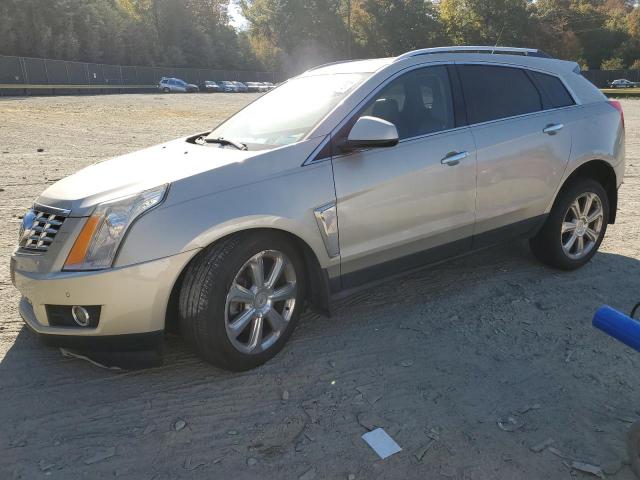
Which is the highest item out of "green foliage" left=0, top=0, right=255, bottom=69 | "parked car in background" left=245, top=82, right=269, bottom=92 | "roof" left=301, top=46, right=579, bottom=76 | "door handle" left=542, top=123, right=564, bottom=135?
"green foliage" left=0, top=0, right=255, bottom=69

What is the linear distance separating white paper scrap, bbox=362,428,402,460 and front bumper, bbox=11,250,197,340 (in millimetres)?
1204

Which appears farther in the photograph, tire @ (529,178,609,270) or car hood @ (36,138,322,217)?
tire @ (529,178,609,270)

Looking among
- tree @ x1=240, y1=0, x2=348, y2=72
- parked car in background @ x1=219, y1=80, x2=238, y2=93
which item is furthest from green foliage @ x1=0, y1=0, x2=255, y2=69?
parked car in background @ x1=219, y1=80, x2=238, y2=93

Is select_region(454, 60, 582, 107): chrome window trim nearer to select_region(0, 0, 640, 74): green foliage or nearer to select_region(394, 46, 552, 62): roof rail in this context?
select_region(394, 46, 552, 62): roof rail

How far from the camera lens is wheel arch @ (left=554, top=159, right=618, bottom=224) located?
14.8 feet

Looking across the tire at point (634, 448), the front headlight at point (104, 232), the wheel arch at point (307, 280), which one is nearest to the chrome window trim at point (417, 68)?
the wheel arch at point (307, 280)

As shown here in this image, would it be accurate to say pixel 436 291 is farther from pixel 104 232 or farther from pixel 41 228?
pixel 41 228

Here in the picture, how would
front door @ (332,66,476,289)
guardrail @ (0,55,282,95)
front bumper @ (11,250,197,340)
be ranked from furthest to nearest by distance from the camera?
guardrail @ (0,55,282,95)
front door @ (332,66,476,289)
front bumper @ (11,250,197,340)

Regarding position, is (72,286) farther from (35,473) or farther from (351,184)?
(351,184)

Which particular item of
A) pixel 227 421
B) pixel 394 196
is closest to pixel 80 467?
pixel 227 421

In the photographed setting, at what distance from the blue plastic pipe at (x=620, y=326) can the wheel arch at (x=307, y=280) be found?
1.59 m

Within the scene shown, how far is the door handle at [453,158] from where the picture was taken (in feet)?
12.0

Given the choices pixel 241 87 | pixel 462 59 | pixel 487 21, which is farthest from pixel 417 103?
pixel 487 21

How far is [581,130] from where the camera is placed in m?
4.41
